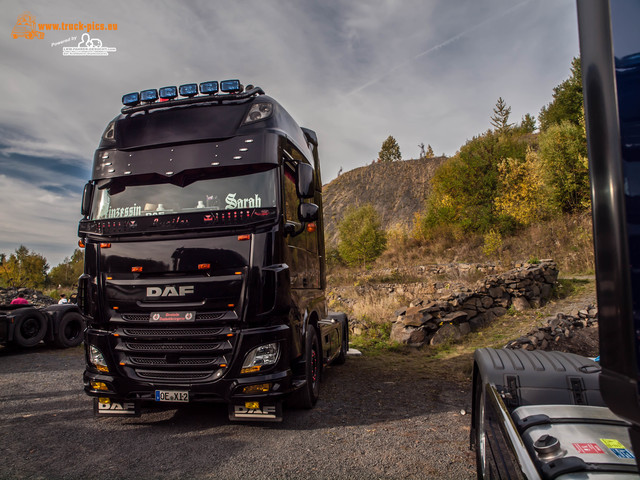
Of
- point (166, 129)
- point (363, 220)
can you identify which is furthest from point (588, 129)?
point (363, 220)

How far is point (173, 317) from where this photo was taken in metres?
4.32

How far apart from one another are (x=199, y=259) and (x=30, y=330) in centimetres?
836

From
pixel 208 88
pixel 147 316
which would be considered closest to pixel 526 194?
pixel 208 88

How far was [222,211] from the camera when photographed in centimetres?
441

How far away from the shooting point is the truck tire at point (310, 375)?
5.00 meters

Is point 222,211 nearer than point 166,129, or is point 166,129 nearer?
point 222,211

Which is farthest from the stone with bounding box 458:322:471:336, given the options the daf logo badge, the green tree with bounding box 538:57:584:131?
the green tree with bounding box 538:57:584:131

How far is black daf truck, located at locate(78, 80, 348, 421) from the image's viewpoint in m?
4.29

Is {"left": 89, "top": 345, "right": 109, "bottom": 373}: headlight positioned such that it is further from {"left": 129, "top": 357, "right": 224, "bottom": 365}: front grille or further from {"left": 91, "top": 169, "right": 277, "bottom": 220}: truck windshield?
{"left": 91, "top": 169, "right": 277, "bottom": 220}: truck windshield

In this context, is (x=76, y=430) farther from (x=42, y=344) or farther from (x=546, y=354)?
(x=42, y=344)

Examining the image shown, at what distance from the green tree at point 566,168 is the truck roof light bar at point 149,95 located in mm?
26401

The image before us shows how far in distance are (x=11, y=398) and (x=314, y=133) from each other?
5909mm

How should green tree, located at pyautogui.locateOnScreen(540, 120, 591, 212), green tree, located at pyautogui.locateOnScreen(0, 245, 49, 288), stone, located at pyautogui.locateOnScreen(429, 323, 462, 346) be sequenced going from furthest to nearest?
green tree, located at pyautogui.locateOnScreen(0, 245, 49, 288)
green tree, located at pyautogui.locateOnScreen(540, 120, 591, 212)
stone, located at pyautogui.locateOnScreen(429, 323, 462, 346)

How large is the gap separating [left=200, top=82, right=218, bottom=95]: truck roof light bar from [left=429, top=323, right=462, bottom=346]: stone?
770cm
